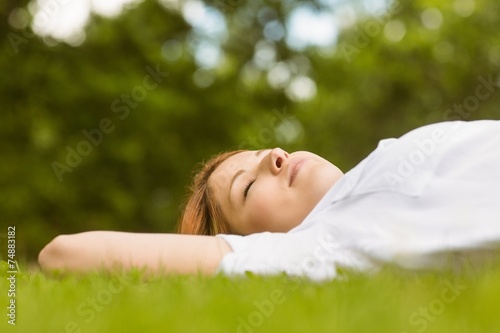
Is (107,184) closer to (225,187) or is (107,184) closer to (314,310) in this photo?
(225,187)

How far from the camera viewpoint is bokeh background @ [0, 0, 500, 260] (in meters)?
14.6

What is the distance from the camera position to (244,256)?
11.3 feet

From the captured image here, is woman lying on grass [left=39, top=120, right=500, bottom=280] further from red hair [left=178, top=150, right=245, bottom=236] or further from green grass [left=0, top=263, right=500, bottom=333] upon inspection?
red hair [left=178, top=150, right=245, bottom=236]

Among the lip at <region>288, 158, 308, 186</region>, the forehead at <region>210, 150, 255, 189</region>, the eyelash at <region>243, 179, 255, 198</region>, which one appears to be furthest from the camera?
the forehead at <region>210, 150, 255, 189</region>

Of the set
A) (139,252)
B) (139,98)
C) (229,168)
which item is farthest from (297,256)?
(139,98)

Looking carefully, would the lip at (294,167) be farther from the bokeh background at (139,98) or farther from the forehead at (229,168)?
the bokeh background at (139,98)

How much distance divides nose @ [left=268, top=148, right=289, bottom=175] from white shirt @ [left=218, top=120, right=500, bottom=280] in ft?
1.72

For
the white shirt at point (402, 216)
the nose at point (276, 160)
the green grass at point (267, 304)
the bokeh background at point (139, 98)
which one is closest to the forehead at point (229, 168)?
the nose at point (276, 160)

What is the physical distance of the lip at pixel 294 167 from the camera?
13.6 feet

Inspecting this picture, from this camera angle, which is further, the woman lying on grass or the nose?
the nose

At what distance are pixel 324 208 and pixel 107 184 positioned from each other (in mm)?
12468

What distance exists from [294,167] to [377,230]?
3.23 ft

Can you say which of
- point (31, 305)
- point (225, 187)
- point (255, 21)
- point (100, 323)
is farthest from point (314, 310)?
point (255, 21)

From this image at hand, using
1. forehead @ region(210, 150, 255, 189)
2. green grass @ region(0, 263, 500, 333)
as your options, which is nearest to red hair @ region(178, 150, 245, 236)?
forehead @ region(210, 150, 255, 189)
